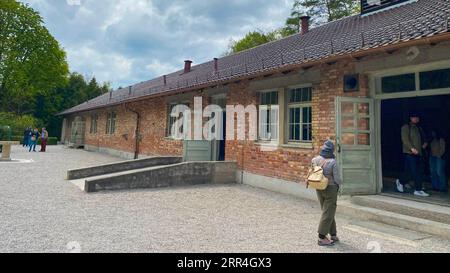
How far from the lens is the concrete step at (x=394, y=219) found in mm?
4543

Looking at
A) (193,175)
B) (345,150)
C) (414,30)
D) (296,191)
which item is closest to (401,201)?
(345,150)

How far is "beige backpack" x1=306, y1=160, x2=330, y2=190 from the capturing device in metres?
4.02

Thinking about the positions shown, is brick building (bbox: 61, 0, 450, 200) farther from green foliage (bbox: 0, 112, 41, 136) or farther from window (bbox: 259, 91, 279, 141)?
green foliage (bbox: 0, 112, 41, 136)

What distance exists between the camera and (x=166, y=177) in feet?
28.7

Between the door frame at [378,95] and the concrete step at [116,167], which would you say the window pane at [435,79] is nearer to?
the door frame at [378,95]

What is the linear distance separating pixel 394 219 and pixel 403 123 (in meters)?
5.21

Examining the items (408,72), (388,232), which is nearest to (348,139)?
(408,72)

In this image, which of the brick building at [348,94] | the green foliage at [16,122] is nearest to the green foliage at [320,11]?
the brick building at [348,94]

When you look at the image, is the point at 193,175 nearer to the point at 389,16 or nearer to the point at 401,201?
the point at 401,201

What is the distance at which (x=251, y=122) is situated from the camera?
9109 mm

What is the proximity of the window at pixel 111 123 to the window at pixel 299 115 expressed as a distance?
13.5 meters

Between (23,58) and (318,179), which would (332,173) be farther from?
(23,58)

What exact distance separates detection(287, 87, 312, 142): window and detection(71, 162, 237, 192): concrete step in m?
2.36

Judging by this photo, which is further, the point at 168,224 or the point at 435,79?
the point at 435,79
